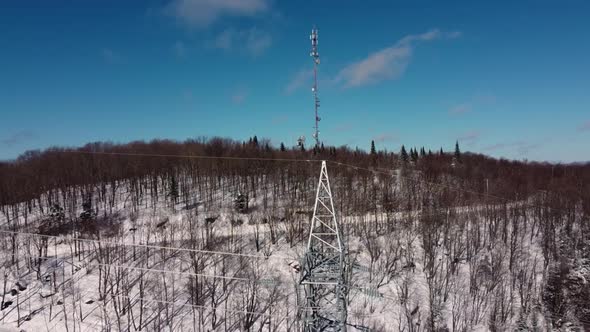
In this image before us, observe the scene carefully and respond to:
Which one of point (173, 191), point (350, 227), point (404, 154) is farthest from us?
point (404, 154)

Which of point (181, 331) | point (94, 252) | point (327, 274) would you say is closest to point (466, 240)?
point (181, 331)

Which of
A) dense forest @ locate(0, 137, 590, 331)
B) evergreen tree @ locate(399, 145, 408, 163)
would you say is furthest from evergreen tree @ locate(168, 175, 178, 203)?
evergreen tree @ locate(399, 145, 408, 163)

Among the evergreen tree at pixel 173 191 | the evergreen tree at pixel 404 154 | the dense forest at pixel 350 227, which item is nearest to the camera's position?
the dense forest at pixel 350 227

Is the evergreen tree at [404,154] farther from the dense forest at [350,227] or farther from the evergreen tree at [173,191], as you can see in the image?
the evergreen tree at [173,191]

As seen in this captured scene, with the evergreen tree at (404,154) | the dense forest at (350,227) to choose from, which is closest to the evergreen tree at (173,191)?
the dense forest at (350,227)

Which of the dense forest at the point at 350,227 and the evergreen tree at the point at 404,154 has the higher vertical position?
the evergreen tree at the point at 404,154

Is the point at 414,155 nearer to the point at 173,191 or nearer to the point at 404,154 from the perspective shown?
the point at 404,154

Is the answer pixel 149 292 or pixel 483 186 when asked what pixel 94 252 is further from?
pixel 483 186

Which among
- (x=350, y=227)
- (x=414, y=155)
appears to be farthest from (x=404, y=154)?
(x=350, y=227)
